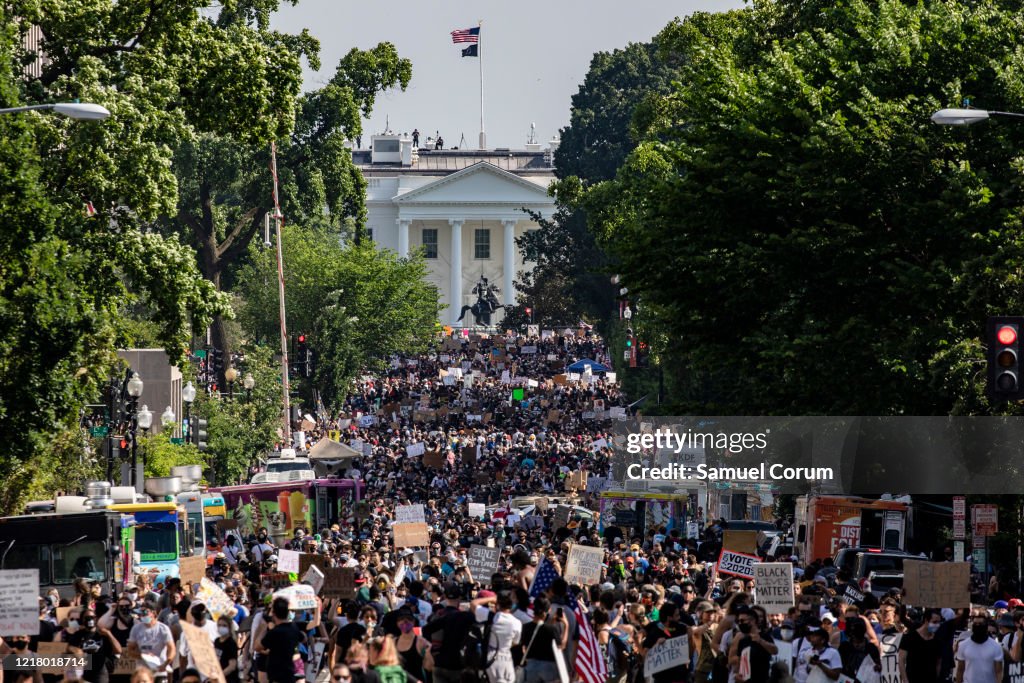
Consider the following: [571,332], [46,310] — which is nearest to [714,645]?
[46,310]

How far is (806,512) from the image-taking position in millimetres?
35531

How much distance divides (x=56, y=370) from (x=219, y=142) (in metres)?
43.1

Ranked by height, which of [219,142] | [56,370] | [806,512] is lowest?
[806,512]

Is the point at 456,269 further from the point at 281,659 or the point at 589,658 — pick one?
the point at 281,659

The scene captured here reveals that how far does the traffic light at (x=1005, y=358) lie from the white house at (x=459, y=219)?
5074 inches

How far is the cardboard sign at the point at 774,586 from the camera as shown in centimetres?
1983

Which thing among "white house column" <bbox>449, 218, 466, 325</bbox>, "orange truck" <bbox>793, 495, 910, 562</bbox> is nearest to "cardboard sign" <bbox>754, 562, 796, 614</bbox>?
"orange truck" <bbox>793, 495, 910, 562</bbox>

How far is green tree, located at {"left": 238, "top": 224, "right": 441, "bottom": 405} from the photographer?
249ft

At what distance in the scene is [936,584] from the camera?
1967 cm

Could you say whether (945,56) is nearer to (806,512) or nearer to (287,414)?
(806,512)

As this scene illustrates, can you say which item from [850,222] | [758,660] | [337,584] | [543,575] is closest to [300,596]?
[337,584]

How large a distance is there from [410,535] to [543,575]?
900 cm

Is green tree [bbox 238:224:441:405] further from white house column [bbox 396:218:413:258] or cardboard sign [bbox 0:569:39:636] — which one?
white house column [bbox 396:218:413:258]

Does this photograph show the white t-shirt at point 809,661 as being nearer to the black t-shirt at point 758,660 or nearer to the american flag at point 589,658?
the black t-shirt at point 758,660
